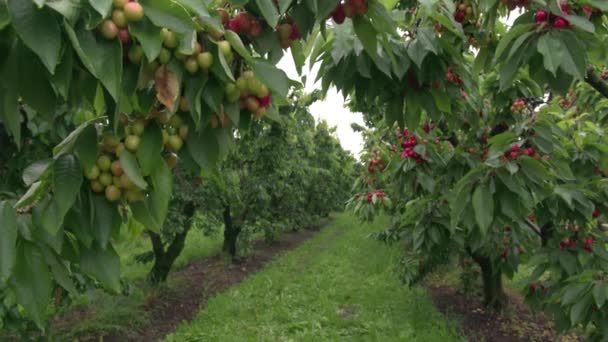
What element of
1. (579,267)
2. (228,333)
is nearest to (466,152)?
(579,267)

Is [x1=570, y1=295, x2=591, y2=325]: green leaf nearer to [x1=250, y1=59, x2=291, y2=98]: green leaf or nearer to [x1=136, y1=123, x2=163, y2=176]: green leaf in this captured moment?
[x1=250, y1=59, x2=291, y2=98]: green leaf

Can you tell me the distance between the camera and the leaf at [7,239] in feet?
2.82

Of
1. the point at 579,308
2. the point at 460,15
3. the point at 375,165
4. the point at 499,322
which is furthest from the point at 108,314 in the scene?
the point at 460,15

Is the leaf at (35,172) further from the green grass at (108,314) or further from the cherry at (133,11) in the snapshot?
the green grass at (108,314)

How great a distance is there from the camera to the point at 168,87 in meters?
0.88

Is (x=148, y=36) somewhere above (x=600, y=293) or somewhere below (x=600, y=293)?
above

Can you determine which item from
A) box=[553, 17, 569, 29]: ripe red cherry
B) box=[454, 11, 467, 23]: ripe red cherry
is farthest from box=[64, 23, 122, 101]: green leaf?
box=[454, 11, 467, 23]: ripe red cherry

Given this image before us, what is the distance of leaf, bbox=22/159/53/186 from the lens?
0.92 meters

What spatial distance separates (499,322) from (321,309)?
2809 millimetres

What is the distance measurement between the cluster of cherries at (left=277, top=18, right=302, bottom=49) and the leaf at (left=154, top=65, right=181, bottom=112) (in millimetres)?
352

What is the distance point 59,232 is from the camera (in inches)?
36.3

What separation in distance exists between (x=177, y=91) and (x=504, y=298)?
25.9 ft

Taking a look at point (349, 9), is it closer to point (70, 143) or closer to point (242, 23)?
point (242, 23)

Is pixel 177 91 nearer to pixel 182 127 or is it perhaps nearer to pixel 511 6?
pixel 182 127
